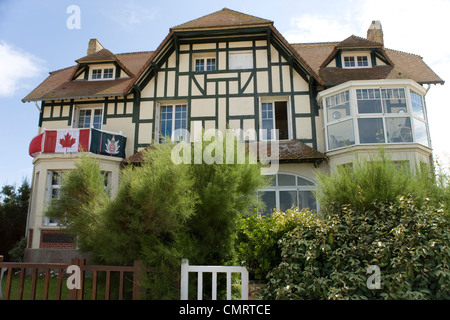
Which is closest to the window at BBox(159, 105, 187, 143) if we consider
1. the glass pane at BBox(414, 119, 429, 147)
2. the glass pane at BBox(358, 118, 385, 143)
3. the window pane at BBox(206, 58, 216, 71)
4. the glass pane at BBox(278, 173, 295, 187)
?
the window pane at BBox(206, 58, 216, 71)

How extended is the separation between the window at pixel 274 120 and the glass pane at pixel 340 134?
1575mm

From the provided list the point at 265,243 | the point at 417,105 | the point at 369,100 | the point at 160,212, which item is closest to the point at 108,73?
the point at 369,100

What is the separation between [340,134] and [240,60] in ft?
14.8

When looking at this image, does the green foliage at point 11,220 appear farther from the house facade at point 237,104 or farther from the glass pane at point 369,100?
the glass pane at point 369,100

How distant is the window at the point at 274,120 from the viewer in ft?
37.3

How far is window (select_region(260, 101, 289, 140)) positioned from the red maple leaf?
20.2ft

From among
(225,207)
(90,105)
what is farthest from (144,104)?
(225,207)

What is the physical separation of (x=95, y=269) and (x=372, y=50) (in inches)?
472

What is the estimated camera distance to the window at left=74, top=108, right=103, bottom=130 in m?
12.0

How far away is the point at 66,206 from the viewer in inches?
199

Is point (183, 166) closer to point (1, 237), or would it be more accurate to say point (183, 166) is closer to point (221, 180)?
point (221, 180)

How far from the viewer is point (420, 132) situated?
10.3m

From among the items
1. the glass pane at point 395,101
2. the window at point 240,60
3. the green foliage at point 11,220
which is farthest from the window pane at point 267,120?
the green foliage at point 11,220

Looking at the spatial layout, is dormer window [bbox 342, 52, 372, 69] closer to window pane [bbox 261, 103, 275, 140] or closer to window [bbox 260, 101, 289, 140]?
window [bbox 260, 101, 289, 140]
